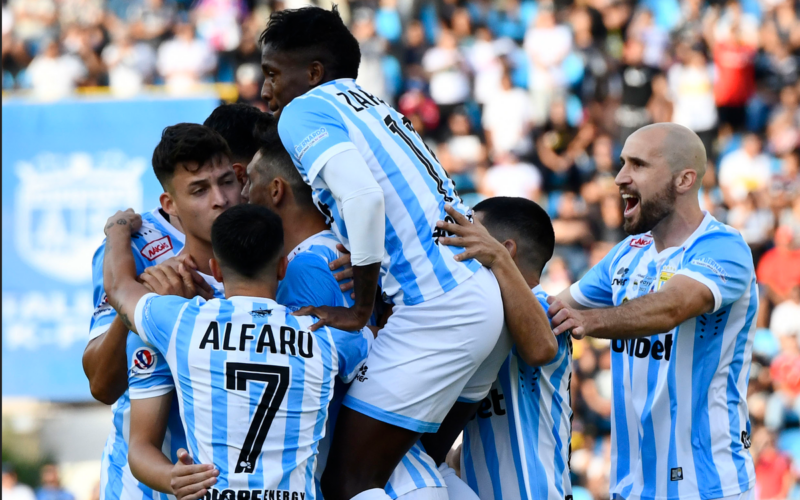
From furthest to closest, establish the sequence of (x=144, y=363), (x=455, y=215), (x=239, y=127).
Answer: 1. (x=239, y=127)
2. (x=455, y=215)
3. (x=144, y=363)

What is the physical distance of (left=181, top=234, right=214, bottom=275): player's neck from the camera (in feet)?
12.5

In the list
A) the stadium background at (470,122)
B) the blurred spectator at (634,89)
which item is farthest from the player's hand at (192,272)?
the blurred spectator at (634,89)

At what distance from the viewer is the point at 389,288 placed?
384cm

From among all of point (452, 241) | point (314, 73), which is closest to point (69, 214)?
point (314, 73)

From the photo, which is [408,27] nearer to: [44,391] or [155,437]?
[44,391]

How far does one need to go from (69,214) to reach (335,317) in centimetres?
935

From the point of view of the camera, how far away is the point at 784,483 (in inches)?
419

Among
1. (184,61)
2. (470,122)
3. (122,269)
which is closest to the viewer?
(122,269)

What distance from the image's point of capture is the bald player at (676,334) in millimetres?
4355

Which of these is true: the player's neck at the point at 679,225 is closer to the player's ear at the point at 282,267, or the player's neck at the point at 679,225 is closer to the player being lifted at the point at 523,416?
the player being lifted at the point at 523,416

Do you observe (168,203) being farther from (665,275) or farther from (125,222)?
(665,275)

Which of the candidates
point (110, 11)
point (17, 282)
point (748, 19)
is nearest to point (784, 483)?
point (748, 19)

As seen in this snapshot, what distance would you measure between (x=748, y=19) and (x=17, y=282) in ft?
35.6

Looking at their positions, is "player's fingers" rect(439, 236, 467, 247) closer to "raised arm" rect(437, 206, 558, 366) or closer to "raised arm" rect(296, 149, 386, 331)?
"raised arm" rect(437, 206, 558, 366)
